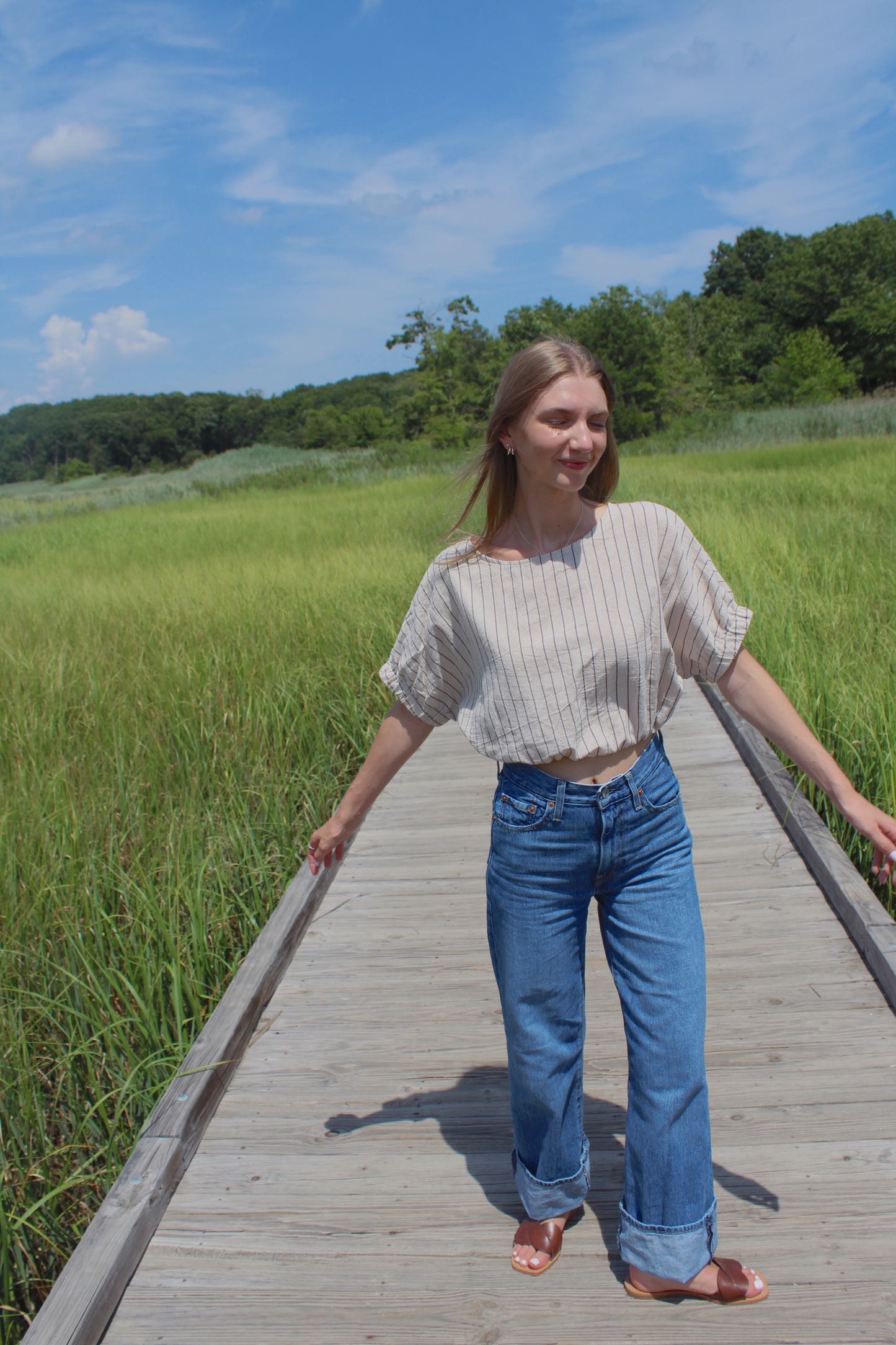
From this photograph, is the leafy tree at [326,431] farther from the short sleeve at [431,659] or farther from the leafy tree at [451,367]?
the short sleeve at [431,659]

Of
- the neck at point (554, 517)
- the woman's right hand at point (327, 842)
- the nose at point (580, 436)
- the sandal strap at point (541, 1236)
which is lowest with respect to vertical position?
the sandal strap at point (541, 1236)

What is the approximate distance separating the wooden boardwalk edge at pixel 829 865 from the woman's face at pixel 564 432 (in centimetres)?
70

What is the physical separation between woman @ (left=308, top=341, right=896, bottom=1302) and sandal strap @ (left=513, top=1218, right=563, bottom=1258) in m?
0.15

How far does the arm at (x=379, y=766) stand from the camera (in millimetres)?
1863

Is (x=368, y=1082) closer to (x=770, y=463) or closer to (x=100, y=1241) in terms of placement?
(x=100, y=1241)

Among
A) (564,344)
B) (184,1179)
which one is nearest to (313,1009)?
(184,1179)

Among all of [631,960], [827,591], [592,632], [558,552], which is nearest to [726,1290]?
[631,960]

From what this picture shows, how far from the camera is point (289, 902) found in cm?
332

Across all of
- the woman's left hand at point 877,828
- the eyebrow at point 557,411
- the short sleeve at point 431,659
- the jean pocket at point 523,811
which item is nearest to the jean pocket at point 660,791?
the jean pocket at point 523,811

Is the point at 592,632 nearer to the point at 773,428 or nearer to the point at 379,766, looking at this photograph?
the point at 379,766

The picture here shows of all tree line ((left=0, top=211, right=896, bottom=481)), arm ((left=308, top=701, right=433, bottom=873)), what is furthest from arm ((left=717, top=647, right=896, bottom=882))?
tree line ((left=0, top=211, right=896, bottom=481))

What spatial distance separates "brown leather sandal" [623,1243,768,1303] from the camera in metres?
1.65

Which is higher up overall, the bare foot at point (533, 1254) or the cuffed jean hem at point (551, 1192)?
the cuffed jean hem at point (551, 1192)

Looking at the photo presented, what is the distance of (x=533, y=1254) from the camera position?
1779mm
